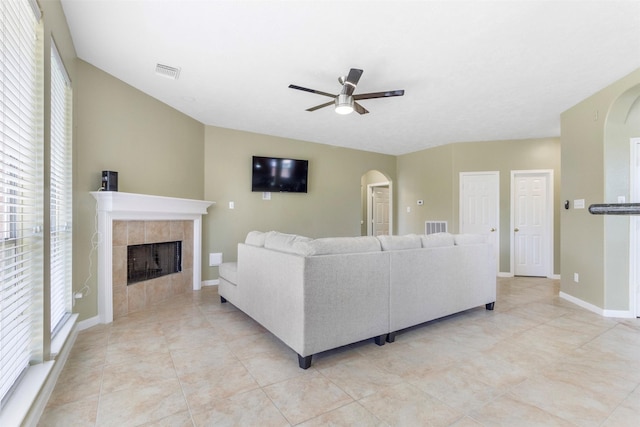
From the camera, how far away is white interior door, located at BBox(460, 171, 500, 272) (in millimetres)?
5383

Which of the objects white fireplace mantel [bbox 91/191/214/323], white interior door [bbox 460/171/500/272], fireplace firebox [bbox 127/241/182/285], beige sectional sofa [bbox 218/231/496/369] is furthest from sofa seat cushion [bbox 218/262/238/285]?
white interior door [bbox 460/171/500/272]

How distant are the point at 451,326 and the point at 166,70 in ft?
12.4

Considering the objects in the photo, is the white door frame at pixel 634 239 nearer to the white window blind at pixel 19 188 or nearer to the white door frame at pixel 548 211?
the white door frame at pixel 548 211

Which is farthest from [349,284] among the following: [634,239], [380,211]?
[380,211]

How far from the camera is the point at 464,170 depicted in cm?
551

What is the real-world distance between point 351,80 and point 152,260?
3190 mm

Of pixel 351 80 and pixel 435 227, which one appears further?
pixel 435 227

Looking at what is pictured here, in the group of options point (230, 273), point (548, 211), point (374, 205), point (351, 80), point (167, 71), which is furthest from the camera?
point (374, 205)

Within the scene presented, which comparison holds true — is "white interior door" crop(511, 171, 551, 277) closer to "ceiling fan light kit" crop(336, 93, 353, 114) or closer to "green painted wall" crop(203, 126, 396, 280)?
"green painted wall" crop(203, 126, 396, 280)

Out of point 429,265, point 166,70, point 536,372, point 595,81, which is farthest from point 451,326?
point 166,70

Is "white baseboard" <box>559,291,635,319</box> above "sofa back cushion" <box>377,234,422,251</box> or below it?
below

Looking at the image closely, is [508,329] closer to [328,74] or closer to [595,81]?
[595,81]

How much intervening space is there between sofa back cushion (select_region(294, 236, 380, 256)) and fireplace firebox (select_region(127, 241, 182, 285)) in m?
2.36

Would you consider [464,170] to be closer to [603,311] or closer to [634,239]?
[634,239]
